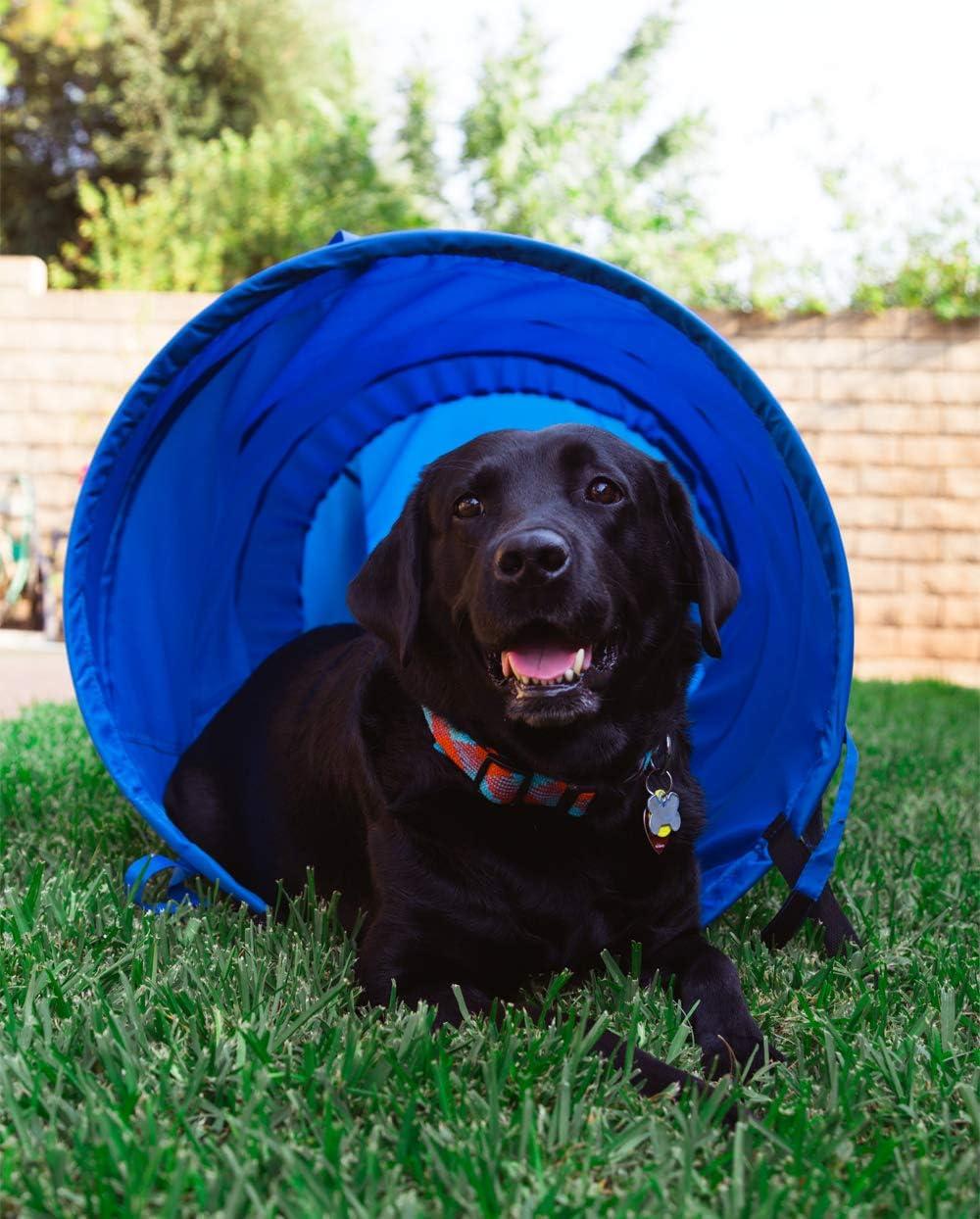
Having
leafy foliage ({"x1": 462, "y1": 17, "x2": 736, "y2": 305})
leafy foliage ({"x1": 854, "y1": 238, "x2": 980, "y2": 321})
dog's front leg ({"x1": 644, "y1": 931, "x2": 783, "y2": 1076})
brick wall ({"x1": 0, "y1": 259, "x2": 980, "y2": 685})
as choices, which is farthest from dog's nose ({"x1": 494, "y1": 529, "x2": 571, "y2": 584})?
leafy foliage ({"x1": 462, "y1": 17, "x2": 736, "y2": 305})

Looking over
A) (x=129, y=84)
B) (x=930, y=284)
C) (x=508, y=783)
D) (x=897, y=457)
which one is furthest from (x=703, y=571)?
(x=129, y=84)

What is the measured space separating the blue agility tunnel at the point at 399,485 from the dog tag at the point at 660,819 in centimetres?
34

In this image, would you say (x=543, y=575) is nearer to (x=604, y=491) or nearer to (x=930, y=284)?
(x=604, y=491)

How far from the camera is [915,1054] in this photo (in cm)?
169

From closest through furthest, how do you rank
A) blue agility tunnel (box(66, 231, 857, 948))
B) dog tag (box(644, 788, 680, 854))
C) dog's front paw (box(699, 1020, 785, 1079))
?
1. dog's front paw (box(699, 1020, 785, 1079))
2. dog tag (box(644, 788, 680, 854))
3. blue agility tunnel (box(66, 231, 857, 948))

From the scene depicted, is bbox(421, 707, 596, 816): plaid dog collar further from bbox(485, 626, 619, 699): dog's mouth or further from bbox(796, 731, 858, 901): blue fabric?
bbox(796, 731, 858, 901): blue fabric

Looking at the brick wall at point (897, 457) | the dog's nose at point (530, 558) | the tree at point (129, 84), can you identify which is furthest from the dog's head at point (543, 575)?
the tree at point (129, 84)

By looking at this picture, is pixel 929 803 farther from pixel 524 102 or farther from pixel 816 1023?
pixel 524 102

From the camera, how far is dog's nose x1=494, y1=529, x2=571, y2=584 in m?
1.94

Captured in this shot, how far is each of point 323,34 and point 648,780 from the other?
2017 cm

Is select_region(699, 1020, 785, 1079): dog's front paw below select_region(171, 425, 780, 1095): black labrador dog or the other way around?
below

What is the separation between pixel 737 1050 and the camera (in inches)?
69.7

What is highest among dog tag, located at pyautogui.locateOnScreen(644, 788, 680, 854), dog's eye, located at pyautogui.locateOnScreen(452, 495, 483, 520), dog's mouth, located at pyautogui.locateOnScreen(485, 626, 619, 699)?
dog's eye, located at pyautogui.locateOnScreen(452, 495, 483, 520)

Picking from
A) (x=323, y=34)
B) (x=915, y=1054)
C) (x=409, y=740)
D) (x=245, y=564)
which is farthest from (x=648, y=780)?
(x=323, y=34)
